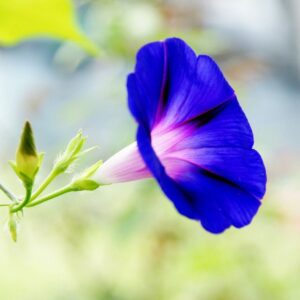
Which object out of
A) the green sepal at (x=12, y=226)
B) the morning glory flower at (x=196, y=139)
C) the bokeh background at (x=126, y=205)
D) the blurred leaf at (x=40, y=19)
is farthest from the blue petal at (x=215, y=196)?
the bokeh background at (x=126, y=205)

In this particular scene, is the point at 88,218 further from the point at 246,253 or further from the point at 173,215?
the point at 246,253

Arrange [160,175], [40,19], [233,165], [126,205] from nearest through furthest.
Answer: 1. [160,175]
2. [233,165]
3. [40,19]
4. [126,205]

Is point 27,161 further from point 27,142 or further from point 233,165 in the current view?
point 233,165

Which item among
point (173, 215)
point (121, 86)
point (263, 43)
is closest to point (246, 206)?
point (121, 86)

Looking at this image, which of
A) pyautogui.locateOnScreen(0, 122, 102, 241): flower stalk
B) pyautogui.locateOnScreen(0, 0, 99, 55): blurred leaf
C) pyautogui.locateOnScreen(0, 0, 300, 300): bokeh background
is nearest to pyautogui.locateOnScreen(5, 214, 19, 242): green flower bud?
pyautogui.locateOnScreen(0, 122, 102, 241): flower stalk

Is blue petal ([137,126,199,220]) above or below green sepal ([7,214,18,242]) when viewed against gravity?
above

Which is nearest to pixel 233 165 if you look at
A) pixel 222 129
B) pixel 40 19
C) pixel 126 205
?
pixel 222 129

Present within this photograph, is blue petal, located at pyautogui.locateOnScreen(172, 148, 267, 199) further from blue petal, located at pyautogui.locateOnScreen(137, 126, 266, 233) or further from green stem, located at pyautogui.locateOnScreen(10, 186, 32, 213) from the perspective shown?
green stem, located at pyautogui.locateOnScreen(10, 186, 32, 213)
